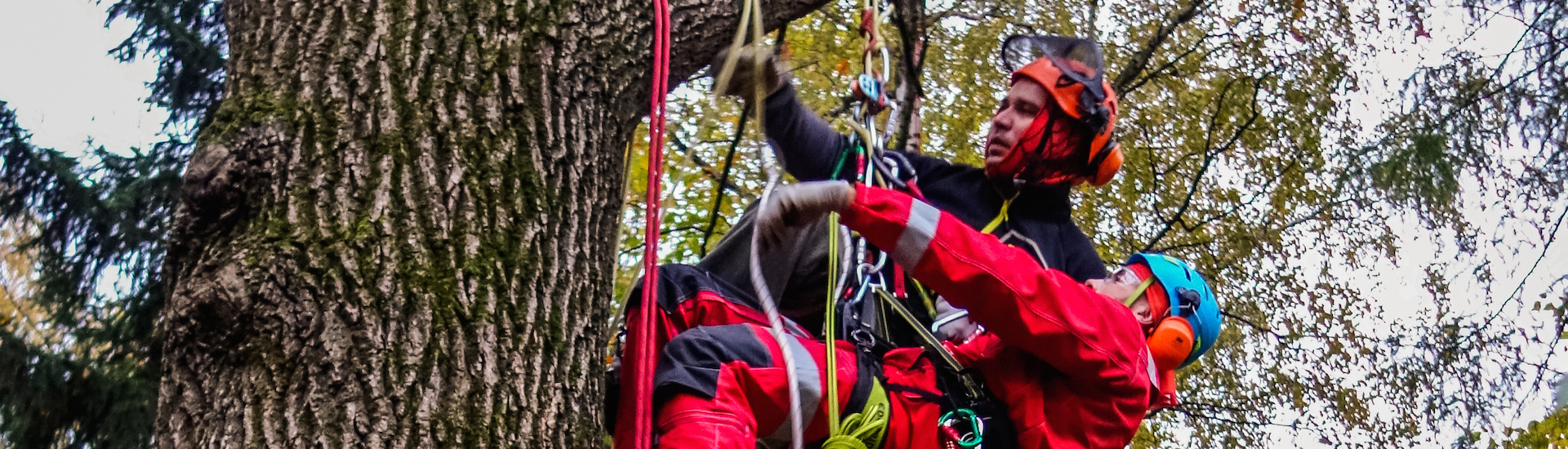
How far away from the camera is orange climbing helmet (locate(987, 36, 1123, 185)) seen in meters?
2.90

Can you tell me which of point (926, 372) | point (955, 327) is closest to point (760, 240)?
point (926, 372)

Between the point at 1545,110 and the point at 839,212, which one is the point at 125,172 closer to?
the point at 839,212

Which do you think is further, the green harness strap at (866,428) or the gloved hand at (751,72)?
the gloved hand at (751,72)

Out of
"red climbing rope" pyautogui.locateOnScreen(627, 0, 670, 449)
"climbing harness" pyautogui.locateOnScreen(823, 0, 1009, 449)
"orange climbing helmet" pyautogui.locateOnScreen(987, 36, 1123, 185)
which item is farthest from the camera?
"orange climbing helmet" pyautogui.locateOnScreen(987, 36, 1123, 185)

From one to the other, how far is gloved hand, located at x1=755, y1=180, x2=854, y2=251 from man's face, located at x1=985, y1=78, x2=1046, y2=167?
85 centimetres

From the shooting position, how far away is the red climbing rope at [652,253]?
1.97 metres

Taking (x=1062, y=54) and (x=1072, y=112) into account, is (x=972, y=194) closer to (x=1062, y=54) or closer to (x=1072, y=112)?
(x=1072, y=112)

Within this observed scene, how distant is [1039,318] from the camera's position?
2.20m

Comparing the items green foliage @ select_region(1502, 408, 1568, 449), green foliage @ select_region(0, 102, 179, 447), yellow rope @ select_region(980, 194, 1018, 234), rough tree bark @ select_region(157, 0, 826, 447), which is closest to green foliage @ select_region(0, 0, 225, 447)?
green foliage @ select_region(0, 102, 179, 447)

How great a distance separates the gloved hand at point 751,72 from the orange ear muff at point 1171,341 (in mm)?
960

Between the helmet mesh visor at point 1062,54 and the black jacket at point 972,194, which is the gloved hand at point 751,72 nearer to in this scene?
the black jacket at point 972,194

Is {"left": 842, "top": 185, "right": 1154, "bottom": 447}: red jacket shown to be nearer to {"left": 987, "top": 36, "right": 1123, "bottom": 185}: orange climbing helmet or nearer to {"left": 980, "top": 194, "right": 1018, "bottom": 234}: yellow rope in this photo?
{"left": 980, "top": 194, "right": 1018, "bottom": 234}: yellow rope

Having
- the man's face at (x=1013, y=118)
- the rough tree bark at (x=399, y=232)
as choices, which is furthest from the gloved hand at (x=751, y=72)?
the man's face at (x=1013, y=118)

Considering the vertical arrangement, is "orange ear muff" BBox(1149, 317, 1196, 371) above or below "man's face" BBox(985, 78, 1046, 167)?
below
